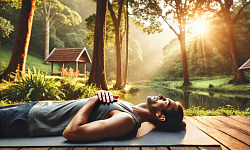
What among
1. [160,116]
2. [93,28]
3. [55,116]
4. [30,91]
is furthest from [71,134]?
[93,28]

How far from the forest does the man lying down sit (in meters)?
6.29

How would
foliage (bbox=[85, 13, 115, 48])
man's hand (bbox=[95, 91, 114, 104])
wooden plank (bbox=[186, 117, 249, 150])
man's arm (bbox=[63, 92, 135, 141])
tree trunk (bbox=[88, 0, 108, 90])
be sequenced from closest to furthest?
1. man's arm (bbox=[63, 92, 135, 141])
2. wooden plank (bbox=[186, 117, 249, 150])
3. man's hand (bbox=[95, 91, 114, 104])
4. tree trunk (bbox=[88, 0, 108, 90])
5. foliage (bbox=[85, 13, 115, 48])

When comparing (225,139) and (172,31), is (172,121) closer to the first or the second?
(225,139)

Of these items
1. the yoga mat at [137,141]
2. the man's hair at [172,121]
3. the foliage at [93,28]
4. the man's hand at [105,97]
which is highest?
the foliage at [93,28]

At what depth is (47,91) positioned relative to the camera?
4902 mm

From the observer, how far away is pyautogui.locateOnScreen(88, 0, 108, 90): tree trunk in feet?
25.5

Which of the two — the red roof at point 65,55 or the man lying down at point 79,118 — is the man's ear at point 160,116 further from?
the red roof at point 65,55

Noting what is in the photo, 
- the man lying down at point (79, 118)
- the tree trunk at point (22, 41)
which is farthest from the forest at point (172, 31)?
the man lying down at point (79, 118)

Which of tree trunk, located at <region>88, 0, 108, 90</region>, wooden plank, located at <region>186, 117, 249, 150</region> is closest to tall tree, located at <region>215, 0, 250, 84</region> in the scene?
tree trunk, located at <region>88, 0, 108, 90</region>

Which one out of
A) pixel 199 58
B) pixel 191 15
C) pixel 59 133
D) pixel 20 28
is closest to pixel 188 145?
pixel 59 133

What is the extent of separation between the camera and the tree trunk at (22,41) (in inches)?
236

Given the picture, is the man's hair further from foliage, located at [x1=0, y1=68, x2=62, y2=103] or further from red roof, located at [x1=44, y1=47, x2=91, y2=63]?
red roof, located at [x1=44, y1=47, x2=91, y2=63]

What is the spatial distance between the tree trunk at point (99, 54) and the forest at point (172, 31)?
1957mm

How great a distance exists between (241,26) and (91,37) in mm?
15770
